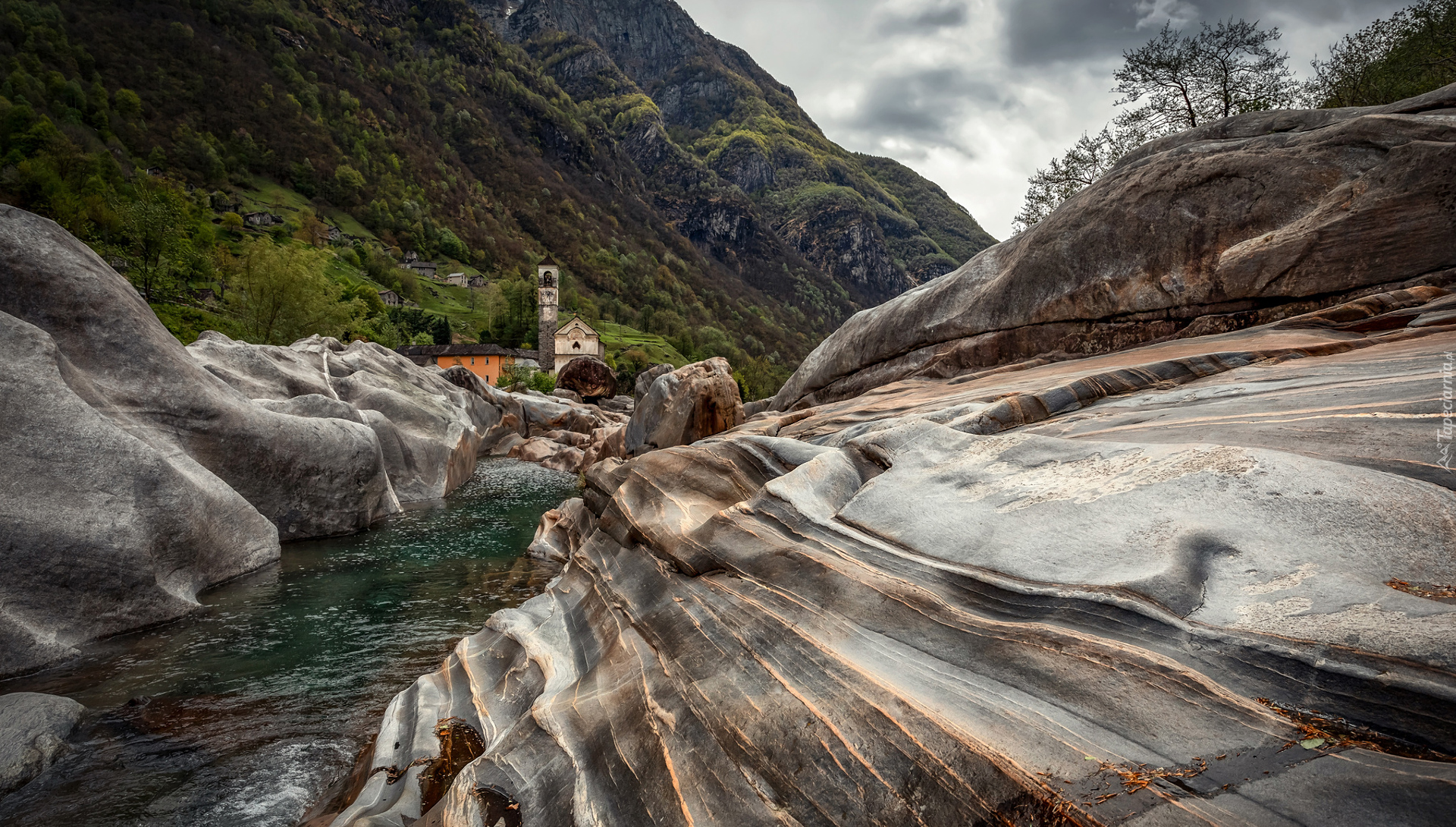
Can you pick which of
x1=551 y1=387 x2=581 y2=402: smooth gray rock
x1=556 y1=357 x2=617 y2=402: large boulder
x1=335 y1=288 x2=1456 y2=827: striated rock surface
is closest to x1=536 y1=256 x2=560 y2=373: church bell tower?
x1=556 y1=357 x2=617 y2=402: large boulder

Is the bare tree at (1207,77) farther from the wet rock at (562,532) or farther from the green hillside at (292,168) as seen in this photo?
the green hillside at (292,168)

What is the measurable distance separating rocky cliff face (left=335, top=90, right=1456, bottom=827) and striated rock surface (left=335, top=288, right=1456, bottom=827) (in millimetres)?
22

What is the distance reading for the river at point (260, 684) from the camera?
21.4 feet

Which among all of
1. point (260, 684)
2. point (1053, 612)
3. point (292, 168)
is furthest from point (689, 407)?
point (292, 168)

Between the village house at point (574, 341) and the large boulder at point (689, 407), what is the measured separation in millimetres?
80135

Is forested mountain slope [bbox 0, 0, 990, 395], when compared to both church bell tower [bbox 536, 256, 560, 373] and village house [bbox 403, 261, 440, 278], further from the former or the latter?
church bell tower [bbox 536, 256, 560, 373]

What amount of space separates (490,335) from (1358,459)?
120 metres

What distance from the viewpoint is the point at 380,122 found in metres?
165

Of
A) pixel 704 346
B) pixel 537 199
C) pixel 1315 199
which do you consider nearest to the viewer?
pixel 1315 199

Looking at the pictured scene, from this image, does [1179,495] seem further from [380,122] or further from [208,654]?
[380,122]

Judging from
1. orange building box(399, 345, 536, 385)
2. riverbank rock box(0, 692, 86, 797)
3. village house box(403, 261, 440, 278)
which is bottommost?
riverbank rock box(0, 692, 86, 797)

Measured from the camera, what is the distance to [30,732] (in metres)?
6.95

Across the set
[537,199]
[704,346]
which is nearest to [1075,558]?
[704,346]

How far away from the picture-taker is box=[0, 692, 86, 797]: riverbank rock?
6598mm
